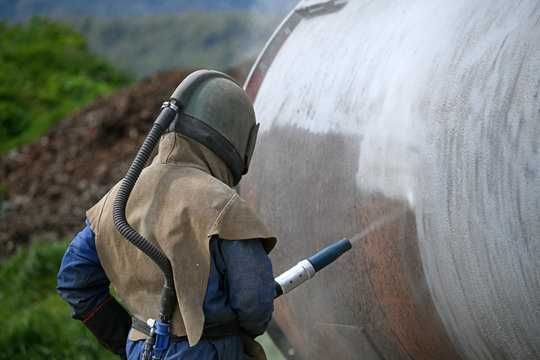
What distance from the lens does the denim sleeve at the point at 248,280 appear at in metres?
2.37

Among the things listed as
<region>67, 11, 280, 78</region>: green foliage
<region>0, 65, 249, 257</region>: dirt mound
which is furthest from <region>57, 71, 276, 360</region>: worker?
<region>67, 11, 280, 78</region>: green foliage

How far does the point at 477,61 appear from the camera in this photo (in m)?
2.26

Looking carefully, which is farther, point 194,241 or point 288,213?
point 288,213

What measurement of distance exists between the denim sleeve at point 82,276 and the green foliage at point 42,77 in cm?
681

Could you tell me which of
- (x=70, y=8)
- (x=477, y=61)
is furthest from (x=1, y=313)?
(x=70, y=8)

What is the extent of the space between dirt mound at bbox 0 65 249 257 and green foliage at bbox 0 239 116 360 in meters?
0.74

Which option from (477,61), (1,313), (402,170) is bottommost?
(1,313)

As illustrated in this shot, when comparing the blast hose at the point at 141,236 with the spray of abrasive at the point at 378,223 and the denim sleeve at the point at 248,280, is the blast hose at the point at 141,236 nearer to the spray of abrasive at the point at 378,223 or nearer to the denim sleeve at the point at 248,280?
the denim sleeve at the point at 248,280

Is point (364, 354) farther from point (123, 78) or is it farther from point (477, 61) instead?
point (123, 78)

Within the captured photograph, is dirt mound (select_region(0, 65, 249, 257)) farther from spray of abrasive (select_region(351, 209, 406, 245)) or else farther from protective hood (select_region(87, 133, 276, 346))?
spray of abrasive (select_region(351, 209, 406, 245))

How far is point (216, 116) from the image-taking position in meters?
2.54

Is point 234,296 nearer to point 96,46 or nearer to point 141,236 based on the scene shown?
point 141,236

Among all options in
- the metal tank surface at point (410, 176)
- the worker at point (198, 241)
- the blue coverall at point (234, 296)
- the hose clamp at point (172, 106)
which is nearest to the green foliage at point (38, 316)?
the metal tank surface at point (410, 176)

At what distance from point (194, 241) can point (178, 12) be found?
8.35 metres
